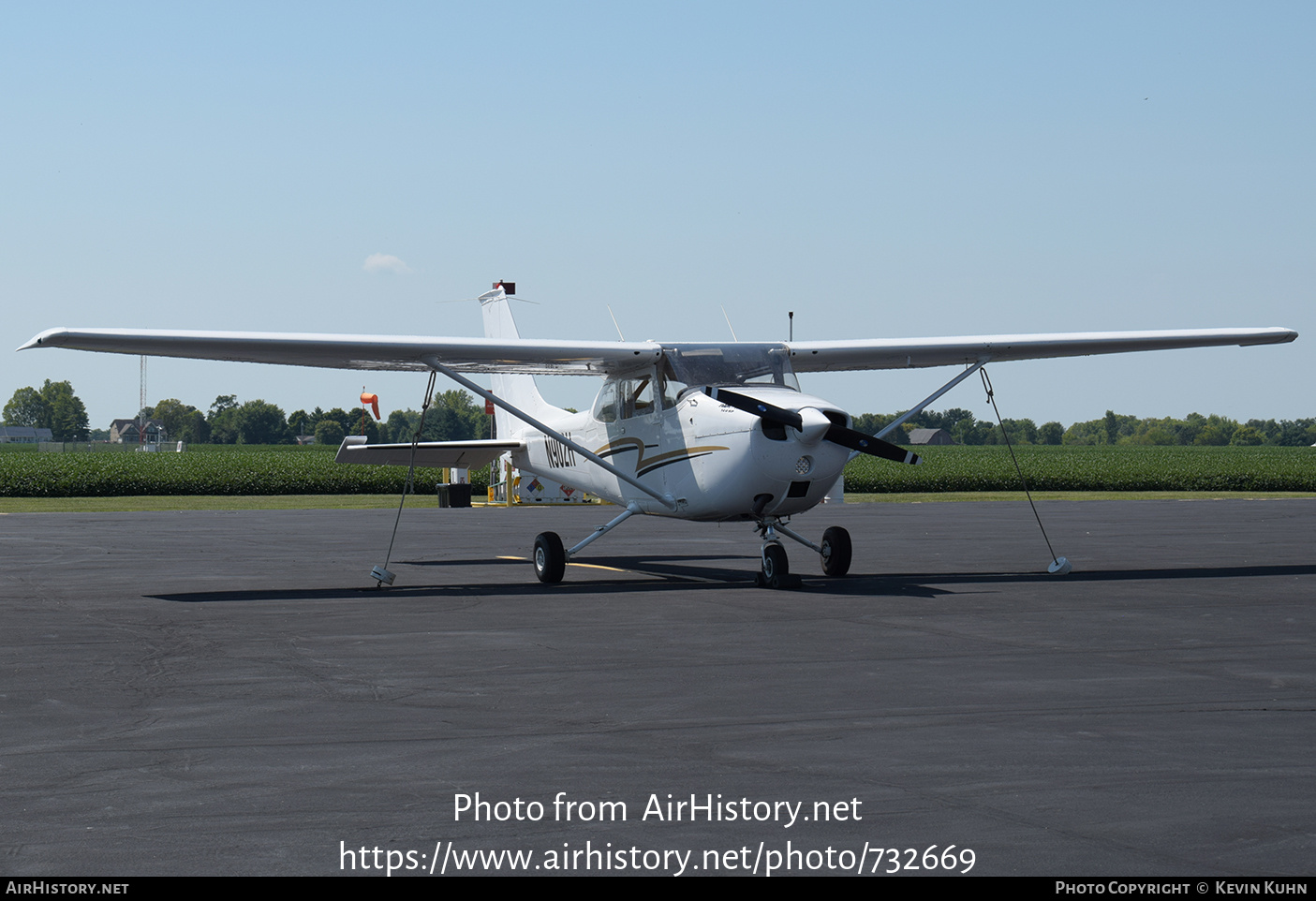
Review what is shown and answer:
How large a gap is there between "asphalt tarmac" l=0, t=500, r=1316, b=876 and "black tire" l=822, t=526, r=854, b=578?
2.97 feet

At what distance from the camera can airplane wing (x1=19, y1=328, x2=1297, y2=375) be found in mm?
14109

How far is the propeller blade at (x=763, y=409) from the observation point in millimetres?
13562

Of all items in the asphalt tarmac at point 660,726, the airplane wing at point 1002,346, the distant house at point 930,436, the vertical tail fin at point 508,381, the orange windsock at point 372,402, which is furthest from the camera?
the distant house at point 930,436

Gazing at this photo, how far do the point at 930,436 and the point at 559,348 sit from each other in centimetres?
13710

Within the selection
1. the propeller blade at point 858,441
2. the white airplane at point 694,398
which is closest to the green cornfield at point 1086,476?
the white airplane at point 694,398

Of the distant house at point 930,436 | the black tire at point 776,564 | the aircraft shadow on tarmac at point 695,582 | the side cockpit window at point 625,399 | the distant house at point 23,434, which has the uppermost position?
the distant house at point 23,434

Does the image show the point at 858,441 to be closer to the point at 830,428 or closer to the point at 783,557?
the point at 830,428

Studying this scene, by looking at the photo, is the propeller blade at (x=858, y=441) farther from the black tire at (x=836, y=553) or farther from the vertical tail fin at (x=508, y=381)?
the vertical tail fin at (x=508, y=381)

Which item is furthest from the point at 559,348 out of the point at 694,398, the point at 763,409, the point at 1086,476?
the point at 1086,476

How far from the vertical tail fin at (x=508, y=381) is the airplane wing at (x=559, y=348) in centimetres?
275

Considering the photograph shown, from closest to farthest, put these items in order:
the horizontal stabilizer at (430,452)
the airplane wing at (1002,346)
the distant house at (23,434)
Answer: the airplane wing at (1002,346) → the horizontal stabilizer at (430,452) → the distant house at (23,434)

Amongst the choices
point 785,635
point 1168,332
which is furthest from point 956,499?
point 785,635

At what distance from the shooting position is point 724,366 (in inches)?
609

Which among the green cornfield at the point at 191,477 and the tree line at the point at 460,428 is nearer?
the green cornfield at the point at 191,477
